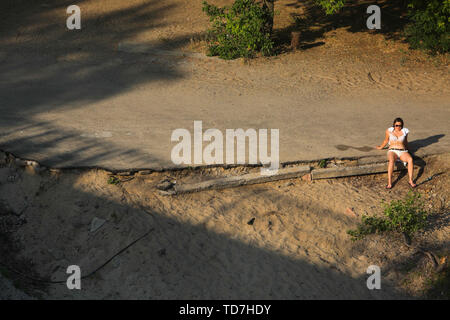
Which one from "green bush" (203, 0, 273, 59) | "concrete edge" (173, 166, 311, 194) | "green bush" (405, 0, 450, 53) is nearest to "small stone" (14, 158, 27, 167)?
"concrete edge" (173, 166, 311, 194)

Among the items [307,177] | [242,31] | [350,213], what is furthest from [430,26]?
[350,213]

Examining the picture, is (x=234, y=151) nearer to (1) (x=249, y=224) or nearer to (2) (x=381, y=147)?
(1) (x=249, y=224)

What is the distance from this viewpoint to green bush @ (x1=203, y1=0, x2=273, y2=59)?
13242mm

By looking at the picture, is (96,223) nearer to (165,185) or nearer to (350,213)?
(165,185)

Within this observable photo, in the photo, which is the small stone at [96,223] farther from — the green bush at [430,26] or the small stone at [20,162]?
the green bush at [430,26]

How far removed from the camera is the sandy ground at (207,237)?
644 centimetres

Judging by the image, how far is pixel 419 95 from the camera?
1143 centimetres

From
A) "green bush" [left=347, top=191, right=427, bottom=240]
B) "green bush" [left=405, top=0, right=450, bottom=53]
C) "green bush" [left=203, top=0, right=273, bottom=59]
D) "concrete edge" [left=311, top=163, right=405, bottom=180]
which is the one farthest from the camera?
"green bush" [left=203, top=0, right=273, bottom=59]

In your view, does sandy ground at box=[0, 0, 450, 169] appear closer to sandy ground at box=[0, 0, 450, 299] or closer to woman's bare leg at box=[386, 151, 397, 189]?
sandy ground at box=[0, 0, 450, 299]

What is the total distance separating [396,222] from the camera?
7148 millimetres

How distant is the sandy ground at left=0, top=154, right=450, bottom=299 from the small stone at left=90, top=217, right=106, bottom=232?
6 centimetres

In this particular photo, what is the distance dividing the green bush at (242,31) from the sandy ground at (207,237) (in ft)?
20.7
